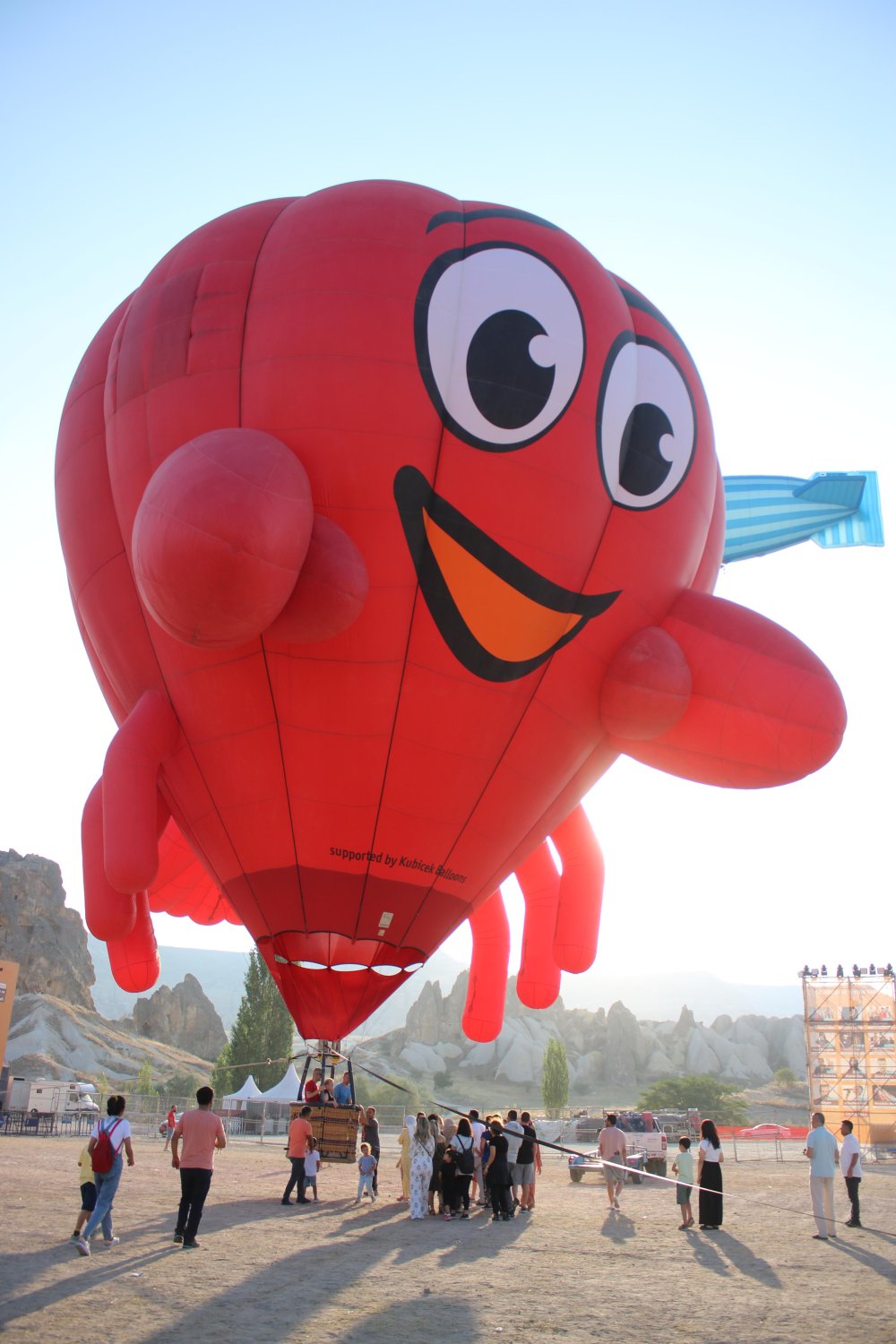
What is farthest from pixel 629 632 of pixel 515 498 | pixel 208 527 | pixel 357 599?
pixel 208 527

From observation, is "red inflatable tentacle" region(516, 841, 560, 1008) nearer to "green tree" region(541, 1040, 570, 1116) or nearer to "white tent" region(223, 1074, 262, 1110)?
"white tent" region(223, 1074, 262, 1110)

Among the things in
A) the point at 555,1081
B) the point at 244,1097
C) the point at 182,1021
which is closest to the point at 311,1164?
the point at 244,1097

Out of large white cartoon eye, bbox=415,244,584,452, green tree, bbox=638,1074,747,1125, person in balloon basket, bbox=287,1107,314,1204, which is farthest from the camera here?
green tree, bbox=638,1074,747,1125

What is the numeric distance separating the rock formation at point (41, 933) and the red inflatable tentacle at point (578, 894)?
58.2 m

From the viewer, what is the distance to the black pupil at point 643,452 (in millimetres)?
8859

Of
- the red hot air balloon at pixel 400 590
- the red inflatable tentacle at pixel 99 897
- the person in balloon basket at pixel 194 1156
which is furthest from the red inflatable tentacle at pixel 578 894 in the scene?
the person in balloon basket at pixel 194 1156

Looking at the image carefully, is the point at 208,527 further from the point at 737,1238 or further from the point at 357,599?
the point at 737,1238

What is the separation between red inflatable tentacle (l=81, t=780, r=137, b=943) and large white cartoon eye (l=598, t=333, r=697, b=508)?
17.5ft

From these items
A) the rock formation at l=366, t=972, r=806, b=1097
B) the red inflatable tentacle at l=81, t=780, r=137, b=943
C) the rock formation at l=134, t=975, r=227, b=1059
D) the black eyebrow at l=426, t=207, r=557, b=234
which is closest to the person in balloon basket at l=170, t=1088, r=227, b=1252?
the red inflatable tentacle at l=81, t=780, r=137, b=943

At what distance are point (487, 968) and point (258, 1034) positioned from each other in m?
34.6

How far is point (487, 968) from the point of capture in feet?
40.5

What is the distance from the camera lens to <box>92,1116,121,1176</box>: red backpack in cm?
715

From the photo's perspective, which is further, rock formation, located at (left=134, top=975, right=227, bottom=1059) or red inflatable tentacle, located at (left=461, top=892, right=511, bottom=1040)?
rock formation, located at (left=134, top=975, right=227, bottom=1059)

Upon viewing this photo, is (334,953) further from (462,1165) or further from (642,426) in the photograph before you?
(642,426)
